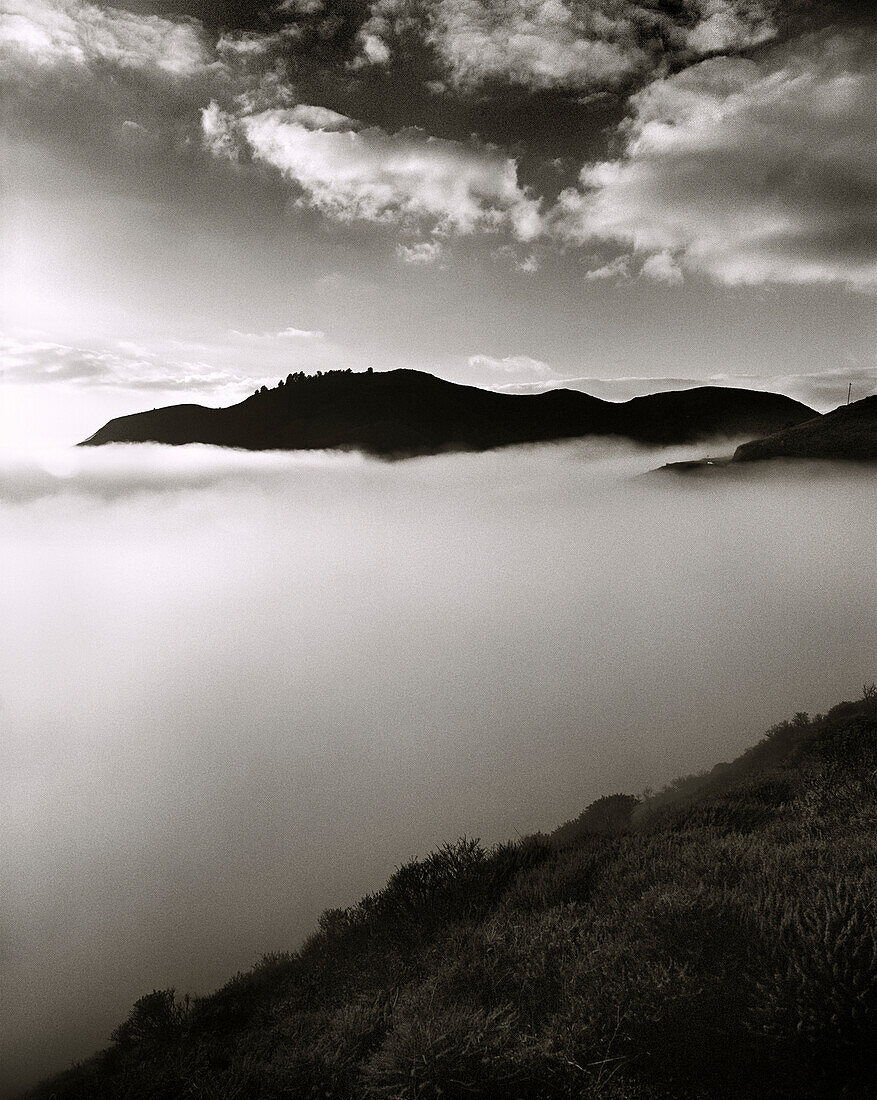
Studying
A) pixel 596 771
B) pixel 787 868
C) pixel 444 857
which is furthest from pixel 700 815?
pixel 596 771

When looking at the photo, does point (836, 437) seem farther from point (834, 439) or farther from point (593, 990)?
point (593, 990)

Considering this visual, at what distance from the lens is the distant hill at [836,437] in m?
126

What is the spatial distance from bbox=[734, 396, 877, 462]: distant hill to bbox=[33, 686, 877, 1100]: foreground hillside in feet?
451

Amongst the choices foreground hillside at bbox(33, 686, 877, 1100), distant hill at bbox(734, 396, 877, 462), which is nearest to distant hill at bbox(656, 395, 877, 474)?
distant hill at bbox(734, 396, 877, 462)

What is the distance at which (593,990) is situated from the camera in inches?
344

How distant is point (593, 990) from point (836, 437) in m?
151

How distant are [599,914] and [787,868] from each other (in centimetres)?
360

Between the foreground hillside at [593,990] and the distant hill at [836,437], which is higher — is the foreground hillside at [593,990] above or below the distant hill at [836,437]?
below

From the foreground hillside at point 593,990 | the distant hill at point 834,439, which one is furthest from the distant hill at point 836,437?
the foreground hillside at point 593,990

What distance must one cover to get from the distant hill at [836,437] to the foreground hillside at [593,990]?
137394 mm

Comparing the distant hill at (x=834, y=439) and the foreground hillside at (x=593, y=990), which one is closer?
the foreground hillside at (x=593, y=990)

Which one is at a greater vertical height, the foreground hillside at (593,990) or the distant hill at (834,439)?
the distant hill at (834,439)

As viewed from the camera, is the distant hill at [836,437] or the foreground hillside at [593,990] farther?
the distant hill at [836,437]

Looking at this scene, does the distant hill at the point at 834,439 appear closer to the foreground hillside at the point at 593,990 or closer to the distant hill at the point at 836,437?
the distant hill at the point at 836,437
